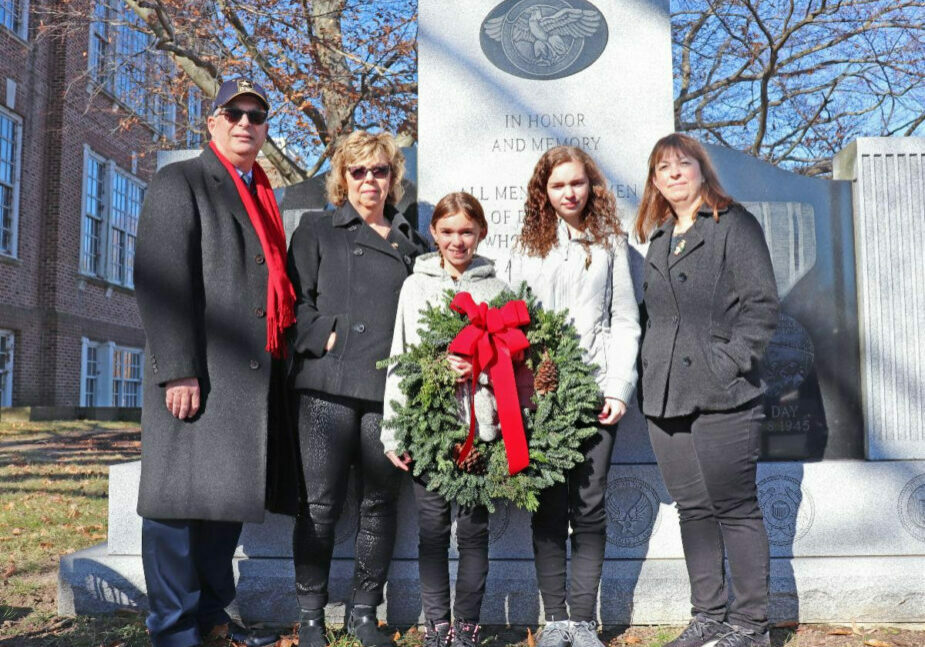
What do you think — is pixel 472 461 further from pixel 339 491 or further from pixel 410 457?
pixel 339 491

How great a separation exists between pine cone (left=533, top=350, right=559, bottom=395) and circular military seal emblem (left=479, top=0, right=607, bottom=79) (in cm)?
214

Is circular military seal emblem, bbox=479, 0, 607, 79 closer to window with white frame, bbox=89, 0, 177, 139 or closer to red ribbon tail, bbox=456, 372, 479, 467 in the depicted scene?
red ribbon tail, bbox=456, 372, 479, 467

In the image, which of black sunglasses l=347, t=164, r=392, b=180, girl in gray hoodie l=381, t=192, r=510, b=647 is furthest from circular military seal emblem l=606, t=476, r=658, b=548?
black sunglasses l=347, t=164, r=392, b=180

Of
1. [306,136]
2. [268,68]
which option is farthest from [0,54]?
[268,68]

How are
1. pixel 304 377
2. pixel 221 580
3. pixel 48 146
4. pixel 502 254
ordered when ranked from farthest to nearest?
1. pixel 48 146
2. pixel 502 254
3. pixel 221 580
4. pixel 304 377

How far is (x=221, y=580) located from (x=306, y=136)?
9.53 metres

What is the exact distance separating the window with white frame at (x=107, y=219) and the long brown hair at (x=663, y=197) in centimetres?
1605

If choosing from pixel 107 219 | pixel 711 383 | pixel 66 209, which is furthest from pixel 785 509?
pixel 107 219

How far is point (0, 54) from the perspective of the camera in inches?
583

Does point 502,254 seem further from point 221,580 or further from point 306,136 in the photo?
point 306,136

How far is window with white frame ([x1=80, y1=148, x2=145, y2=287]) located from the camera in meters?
18.0

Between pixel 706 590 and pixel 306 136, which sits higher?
pixel 306 136

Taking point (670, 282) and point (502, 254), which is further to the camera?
point (502, 254)

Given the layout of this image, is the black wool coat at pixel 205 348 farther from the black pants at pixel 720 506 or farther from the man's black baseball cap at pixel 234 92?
the black pants at pixel 720 506
